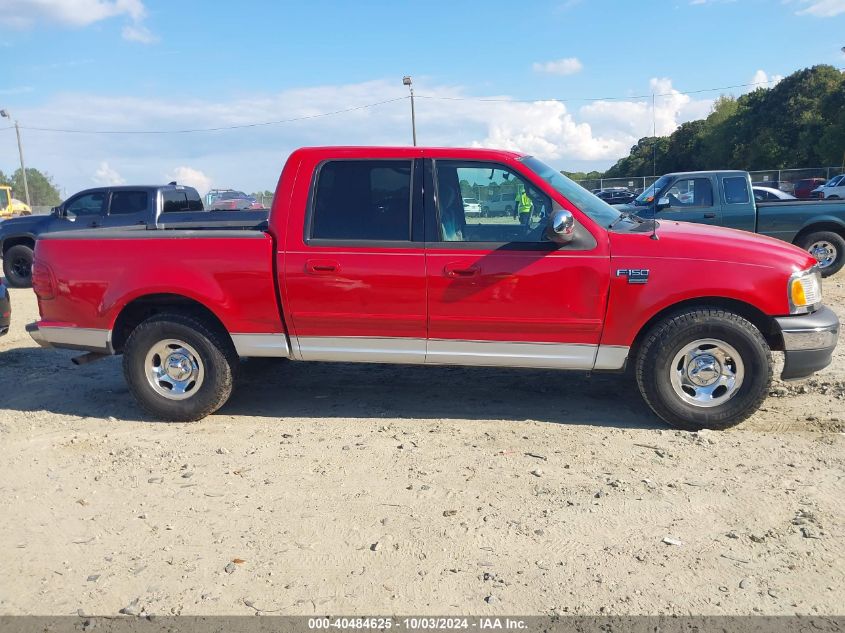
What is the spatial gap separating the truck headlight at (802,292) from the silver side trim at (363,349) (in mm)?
2502

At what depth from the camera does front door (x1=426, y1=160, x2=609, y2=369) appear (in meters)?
4.60

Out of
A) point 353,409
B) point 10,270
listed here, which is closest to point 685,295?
point 353,409

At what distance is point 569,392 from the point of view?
224 inches

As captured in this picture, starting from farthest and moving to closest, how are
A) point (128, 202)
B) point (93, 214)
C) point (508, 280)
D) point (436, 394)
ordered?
point (93, 214), point (128, 202), point (436, 394), point (508, 280)

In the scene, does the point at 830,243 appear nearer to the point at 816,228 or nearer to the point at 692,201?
the point at 816,228

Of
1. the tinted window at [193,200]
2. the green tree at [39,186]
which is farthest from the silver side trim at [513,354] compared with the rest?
the green tree at [39,186]

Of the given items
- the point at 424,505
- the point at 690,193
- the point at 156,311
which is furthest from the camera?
the point at 690,193

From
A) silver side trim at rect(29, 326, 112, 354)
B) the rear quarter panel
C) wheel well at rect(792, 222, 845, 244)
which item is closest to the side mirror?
the rear quarter panel

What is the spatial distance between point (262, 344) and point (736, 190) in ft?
27.9

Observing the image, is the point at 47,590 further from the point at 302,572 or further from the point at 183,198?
the point at 183,198

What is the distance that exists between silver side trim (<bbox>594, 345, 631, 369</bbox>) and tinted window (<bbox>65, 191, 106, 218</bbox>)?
1043 centimetres

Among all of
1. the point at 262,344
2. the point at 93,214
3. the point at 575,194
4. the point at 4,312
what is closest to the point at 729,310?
the point at 575,194

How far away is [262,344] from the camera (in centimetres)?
506

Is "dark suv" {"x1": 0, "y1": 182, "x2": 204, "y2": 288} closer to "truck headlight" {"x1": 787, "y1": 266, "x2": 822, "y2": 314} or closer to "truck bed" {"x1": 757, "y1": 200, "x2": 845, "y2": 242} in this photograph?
"truck bed" {"x1": 757, "y1": 200, "x2": 845, "y2": 242}
